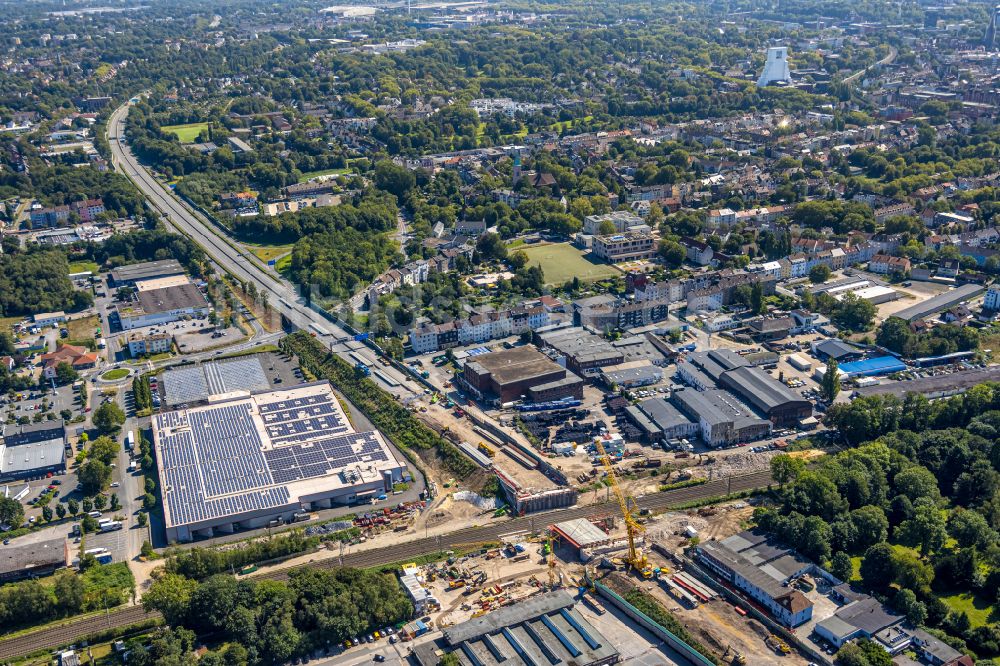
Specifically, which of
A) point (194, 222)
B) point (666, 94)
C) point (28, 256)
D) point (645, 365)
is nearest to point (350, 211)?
point (194, 222)

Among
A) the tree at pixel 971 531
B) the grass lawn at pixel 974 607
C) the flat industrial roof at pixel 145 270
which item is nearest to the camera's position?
the grass lawn at pixel 974 607

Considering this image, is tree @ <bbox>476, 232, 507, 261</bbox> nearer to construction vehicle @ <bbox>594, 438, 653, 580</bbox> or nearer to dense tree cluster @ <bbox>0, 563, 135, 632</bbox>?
construction vehicle @ <bbox>594, 438, 653, 580</bbox>

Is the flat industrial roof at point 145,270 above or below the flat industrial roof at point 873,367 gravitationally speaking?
above

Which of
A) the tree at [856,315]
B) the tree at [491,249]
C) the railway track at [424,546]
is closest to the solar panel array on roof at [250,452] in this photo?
the railway track at [424,546]

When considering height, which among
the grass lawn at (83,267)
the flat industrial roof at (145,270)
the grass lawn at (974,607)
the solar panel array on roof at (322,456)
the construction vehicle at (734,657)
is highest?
the flat industrial roof at (145,270)

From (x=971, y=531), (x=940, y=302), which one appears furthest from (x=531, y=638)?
(x=940, y=302)

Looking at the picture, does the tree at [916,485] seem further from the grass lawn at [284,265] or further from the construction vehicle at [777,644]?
the grass lawn at [284,265]

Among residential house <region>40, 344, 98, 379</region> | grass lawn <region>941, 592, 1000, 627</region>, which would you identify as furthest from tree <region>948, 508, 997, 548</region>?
residential house <region>40, 344, 98, 379</region>

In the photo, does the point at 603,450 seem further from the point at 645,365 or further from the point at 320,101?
the point at 320,101
